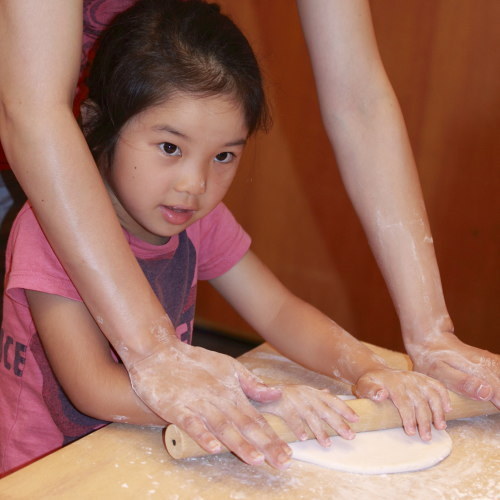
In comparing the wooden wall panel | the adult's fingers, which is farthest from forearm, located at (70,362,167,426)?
the wooden wall panel

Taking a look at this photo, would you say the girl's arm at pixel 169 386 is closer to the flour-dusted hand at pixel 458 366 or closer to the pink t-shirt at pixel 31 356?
the pink t-shirt at pixel 31 356

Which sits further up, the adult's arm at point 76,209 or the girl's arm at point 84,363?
the adult's arm at point 76,209

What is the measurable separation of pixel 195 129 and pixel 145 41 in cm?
16

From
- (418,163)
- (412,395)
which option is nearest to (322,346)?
(412,395)

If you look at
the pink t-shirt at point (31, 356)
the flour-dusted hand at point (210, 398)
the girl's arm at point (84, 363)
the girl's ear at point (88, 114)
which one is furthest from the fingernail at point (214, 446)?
the girl's ear at point (88, 114)

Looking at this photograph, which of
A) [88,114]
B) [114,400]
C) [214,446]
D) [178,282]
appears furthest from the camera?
[178,282]

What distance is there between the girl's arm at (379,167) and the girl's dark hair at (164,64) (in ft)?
Result: 0.55

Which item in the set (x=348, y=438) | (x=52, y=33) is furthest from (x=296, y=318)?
(x=52, y=33)

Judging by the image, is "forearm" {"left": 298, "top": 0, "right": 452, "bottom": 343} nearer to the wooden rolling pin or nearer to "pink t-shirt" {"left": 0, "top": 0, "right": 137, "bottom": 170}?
the wooden rolling pin

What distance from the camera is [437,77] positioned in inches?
90.0

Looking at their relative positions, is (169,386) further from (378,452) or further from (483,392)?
(483,392)

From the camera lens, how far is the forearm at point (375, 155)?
1125 millimetres

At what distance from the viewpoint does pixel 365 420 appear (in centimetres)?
91

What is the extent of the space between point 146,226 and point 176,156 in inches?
5.0
